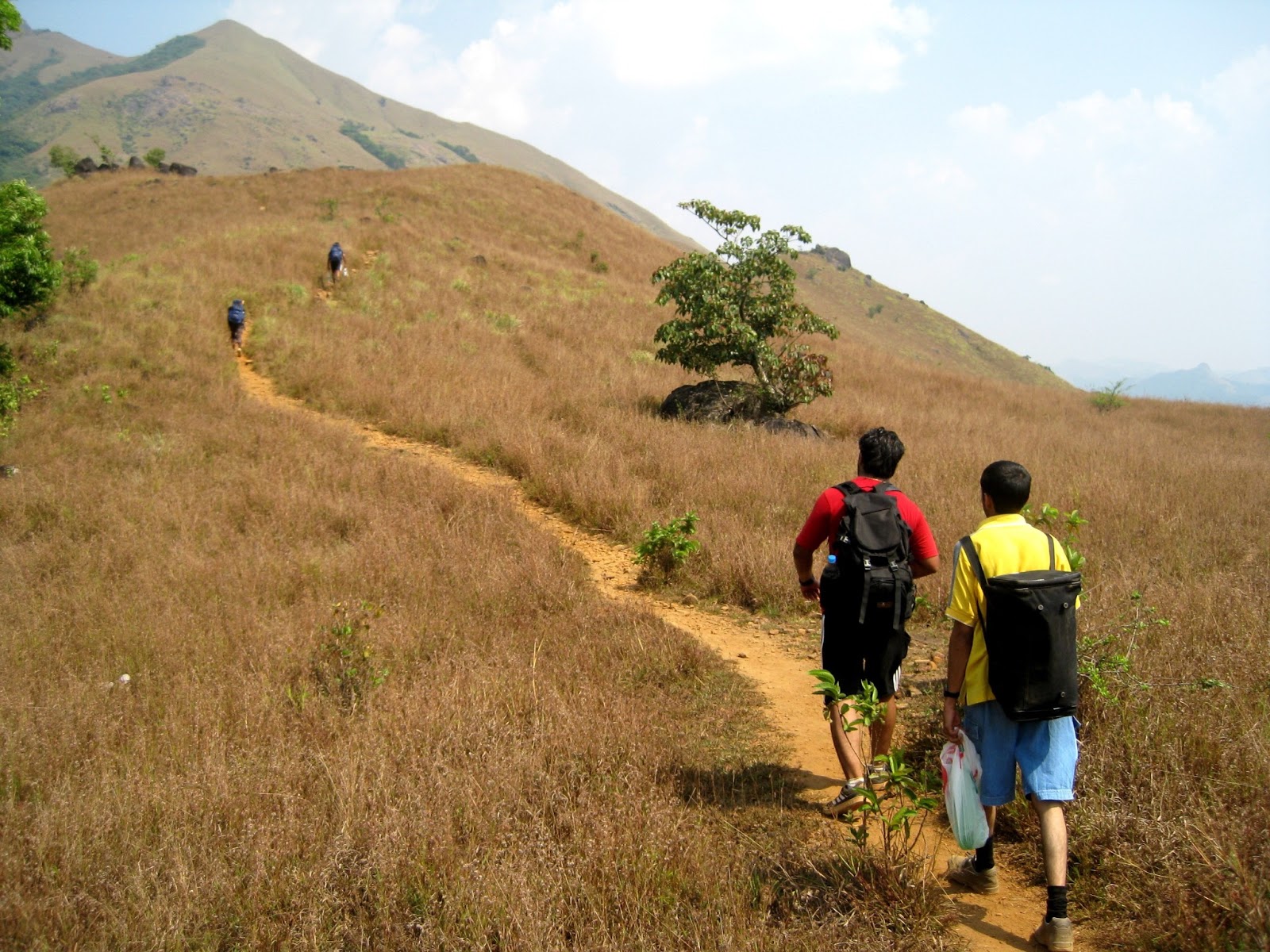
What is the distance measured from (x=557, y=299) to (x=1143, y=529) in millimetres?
19288

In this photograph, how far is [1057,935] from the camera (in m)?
2.63

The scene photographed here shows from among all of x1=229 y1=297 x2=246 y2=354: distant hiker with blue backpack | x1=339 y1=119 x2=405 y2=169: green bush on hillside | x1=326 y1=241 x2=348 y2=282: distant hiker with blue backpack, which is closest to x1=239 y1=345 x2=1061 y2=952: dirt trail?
x1=229 y1=297 x2=246 y2=354: distant hiker with blue backpack

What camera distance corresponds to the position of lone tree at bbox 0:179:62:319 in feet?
34.9

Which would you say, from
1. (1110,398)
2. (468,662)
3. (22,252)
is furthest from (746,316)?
(1110,398)

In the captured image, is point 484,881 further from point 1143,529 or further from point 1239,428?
point 1239,428

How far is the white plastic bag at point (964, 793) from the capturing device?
2.72 m

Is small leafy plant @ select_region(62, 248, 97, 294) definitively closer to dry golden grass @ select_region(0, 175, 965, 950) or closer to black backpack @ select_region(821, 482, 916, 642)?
dry golden grass @ select_region(0, 175, 965, 950)

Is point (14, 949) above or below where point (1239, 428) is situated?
below

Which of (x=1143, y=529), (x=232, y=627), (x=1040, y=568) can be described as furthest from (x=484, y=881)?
(x=1143, y=529)

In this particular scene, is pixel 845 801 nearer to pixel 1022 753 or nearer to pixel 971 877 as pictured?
pixel 971 877

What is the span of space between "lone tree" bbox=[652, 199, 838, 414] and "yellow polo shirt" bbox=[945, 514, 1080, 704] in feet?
33.4

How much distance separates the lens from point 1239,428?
17.4 m

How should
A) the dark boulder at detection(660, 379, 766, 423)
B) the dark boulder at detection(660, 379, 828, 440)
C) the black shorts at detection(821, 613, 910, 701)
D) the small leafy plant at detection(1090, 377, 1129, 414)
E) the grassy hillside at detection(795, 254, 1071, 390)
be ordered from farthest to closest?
the grassy hillside at detection(795, 254, 1071, 390)
the small leafy plant at detection(1090, 377, 1129, 414)
the dark boulder at detection(660, 379, 766, 423)
the dark boulder at detection(660, 379, 828, 440)
the black shorts at detection(821, 613, 910, 701)

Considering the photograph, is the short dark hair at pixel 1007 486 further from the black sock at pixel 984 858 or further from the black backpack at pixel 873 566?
the black sock at pixel 984 858
